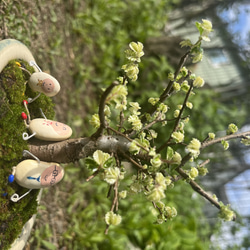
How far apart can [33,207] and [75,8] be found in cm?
187

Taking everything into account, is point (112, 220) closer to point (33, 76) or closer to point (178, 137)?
point (178, 137)

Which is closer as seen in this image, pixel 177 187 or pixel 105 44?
pixel 177 187

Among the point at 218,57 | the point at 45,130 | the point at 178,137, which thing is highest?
the point at 218,57

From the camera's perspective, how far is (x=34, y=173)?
2.66 ft

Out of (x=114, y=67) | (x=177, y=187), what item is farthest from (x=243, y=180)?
(x=114, y=67)

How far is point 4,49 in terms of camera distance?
85 cm

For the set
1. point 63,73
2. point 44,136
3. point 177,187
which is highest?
point 63,73

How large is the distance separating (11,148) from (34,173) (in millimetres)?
116

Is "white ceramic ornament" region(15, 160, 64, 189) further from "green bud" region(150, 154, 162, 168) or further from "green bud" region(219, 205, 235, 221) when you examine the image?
"green bud" region(219, 205, 235, 221)

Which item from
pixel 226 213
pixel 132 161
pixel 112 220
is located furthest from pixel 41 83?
pixel 226 213

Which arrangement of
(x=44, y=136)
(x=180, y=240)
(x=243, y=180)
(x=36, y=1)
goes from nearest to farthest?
(x=44, y=136) → (x=36, y=1) → (x=180, y=240) → (x=243, y=180)

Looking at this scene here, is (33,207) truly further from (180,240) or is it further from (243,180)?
(243,180)

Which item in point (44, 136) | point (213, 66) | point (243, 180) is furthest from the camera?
point (213, 66)

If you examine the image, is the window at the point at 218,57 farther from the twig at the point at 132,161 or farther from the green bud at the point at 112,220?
the green bud at the point at 112,220
